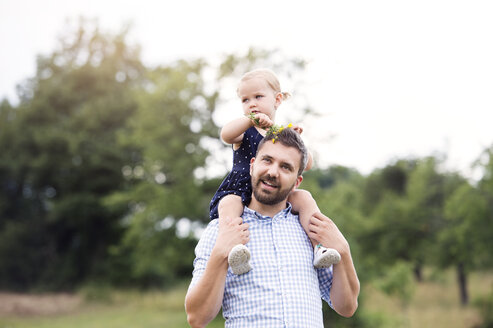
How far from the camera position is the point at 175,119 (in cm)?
2100

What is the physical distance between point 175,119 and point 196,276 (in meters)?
18.7

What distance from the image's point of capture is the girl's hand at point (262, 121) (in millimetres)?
2940

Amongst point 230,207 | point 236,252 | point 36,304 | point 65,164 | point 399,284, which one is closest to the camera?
point 236,252

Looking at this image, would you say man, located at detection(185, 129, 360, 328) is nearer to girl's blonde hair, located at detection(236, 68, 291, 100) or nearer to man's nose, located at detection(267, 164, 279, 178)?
man's nose, located at detection(267, 164, 279, 178)

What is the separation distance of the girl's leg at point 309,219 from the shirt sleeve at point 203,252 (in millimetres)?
476

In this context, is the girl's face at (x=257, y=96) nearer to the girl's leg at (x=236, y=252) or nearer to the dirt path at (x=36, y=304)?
the girl's leg at (x=236, y=252)

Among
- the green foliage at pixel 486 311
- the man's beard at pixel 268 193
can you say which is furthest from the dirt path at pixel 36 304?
the man's beard at pixel 268 193

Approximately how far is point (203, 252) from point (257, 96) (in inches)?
42.9

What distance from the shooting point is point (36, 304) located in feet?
77.7

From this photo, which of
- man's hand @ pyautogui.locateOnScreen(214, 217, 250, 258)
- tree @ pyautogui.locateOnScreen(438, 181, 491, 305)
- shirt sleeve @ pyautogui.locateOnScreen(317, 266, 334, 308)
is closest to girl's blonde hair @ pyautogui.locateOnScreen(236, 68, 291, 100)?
man's hand @ pyautogui.locateOnScreen(214, 217, 250, 258)

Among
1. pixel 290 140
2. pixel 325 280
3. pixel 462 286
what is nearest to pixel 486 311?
pixel 462 286

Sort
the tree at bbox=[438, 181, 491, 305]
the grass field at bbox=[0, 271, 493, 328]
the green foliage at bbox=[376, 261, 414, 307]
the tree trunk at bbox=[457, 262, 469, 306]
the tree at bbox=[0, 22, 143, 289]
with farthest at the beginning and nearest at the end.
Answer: the tree at bbox=[0, 22, 143, 289]
the tree trunk at bbox=[457, 262, 469, 306]
the grass field at bbox=[0, 271, 493, 328]
the tree at bbox=[438, 181, 491, 305]
the green foliage at bbox=[376, 261, 414, 307]

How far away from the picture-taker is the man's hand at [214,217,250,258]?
8.25ft

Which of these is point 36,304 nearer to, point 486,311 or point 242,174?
point 486,311
